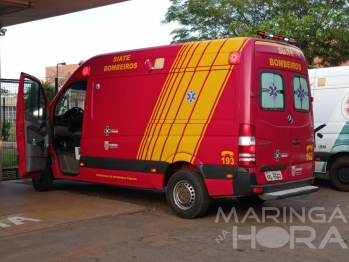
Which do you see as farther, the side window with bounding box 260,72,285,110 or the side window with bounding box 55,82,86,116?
the side window with bounding box 55,82,86,116

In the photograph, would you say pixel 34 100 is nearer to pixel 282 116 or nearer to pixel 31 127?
pixel 31 127

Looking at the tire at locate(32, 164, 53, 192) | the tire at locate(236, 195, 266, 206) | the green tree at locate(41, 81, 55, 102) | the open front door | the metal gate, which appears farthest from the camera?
the green tree at locate(41, 81, 55, 102)

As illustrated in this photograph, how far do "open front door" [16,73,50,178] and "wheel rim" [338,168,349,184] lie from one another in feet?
20.8

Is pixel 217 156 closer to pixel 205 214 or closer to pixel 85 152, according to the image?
pixel 205 214

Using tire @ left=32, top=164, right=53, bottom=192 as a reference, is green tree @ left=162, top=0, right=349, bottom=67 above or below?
above

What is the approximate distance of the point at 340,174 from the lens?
10.8 m

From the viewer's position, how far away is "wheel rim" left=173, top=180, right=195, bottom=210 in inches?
303

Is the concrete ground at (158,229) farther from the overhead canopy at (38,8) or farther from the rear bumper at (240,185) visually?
the overhead canopy at (38,8)

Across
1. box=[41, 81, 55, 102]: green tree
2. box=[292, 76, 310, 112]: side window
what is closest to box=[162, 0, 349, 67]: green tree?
box=[41, 81, 55, 102]: green tree

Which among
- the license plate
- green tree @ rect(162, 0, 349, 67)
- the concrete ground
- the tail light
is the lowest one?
the concrete ground

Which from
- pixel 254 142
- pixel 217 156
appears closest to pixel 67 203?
pixel 217 156

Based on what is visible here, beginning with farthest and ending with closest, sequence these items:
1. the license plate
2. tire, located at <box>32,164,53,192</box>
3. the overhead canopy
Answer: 1. tire, located at <box>32,164,53,192</box>
2. the overhead canopy
3. the license plate

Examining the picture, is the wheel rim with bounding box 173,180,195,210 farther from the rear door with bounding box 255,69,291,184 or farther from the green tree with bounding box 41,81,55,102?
the green tree with bounding box 41,81,55,102

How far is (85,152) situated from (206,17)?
11201 mm
